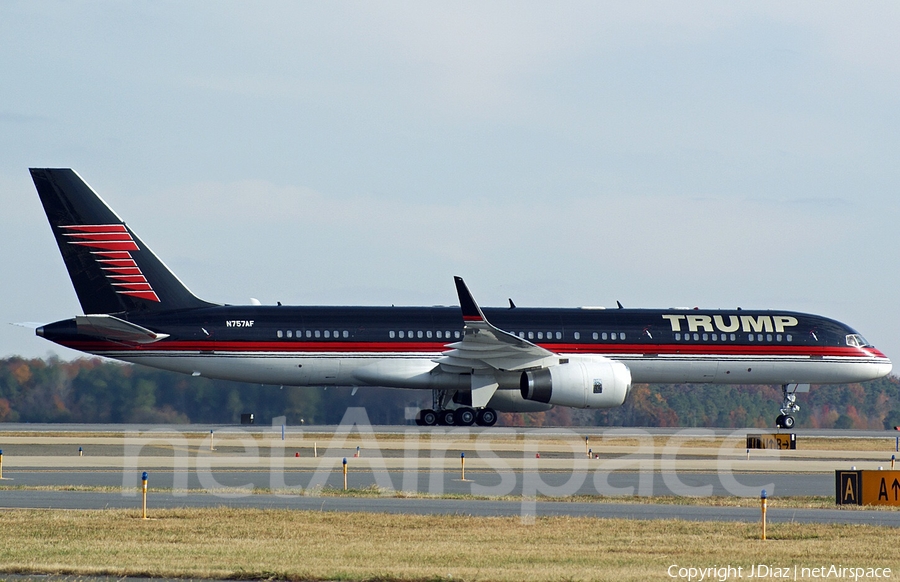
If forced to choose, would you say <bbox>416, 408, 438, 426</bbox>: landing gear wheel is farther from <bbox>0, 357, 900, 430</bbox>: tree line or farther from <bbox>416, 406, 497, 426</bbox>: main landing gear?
<bbox>0, 357, 900, 430</bbox>: tree line

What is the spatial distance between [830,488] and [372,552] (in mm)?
13463

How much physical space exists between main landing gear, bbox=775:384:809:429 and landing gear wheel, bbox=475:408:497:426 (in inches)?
483

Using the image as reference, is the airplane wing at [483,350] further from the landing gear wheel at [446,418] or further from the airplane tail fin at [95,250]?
the airplane tail fin at [95,250]

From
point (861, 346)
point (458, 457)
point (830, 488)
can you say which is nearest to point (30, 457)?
point (458, 457)

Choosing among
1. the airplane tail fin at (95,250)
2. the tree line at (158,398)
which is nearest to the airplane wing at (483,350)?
the tree line at (158,398)

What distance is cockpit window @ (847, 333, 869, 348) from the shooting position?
151 ft

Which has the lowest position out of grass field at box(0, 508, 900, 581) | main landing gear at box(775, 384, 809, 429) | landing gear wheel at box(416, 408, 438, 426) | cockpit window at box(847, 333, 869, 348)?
grass field at box(0, 508, 900, 581)

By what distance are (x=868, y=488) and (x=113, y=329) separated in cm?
2549

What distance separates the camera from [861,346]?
46.4 m

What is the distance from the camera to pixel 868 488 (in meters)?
21.1

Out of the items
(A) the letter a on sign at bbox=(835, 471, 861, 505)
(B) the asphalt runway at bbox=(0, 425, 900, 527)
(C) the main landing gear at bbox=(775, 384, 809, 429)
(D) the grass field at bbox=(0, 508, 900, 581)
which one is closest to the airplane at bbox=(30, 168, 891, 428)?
(C) the main landing gear at bbox=(775, 384, 809, 429)

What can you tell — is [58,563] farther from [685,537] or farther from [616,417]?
[616,417]

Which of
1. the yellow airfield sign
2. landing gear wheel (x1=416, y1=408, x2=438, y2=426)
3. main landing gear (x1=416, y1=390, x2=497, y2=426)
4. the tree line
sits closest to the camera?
the yellow airfield sign

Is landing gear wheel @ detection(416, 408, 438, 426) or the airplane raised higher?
the airplane
